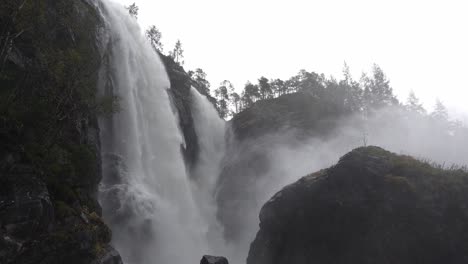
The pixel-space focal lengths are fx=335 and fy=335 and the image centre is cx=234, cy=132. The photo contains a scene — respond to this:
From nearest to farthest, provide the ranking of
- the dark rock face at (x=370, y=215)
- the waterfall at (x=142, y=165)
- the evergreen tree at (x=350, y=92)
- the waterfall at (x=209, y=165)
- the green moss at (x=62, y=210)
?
the green moss at (x=62, y=210), the dark rock face at (x=370, y=215), the waterfall at (x=142, y=165), the waterfall at (x=209, y=165), the evergreen tree at (x=350, y=92)

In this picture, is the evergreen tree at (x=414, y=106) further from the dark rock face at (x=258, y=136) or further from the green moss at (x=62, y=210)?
the green moss at (x=62, y=210)

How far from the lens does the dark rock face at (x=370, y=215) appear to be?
66.1 ft

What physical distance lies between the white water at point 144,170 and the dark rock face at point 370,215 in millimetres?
11464

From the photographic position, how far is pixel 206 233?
132ft

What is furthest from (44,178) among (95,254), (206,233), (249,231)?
(249,231)

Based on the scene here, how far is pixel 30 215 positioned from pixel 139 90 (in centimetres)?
3068

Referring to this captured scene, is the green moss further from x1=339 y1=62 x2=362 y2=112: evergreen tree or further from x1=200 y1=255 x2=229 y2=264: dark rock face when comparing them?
x1=339 y1=62 x2=362 y2=112: evergreen tree

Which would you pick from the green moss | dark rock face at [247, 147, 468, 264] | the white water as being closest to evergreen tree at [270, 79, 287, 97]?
the white water

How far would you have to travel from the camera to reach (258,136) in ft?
181

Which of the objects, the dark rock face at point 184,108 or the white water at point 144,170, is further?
the dark rock face at point 184,108

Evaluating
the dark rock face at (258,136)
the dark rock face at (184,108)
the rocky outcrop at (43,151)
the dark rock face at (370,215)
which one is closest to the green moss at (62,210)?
the rocky outcrop at (43,151)

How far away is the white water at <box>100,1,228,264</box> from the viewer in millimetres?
32031

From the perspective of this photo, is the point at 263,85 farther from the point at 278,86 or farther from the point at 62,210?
the point at 62,210

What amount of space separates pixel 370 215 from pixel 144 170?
2429 cm
